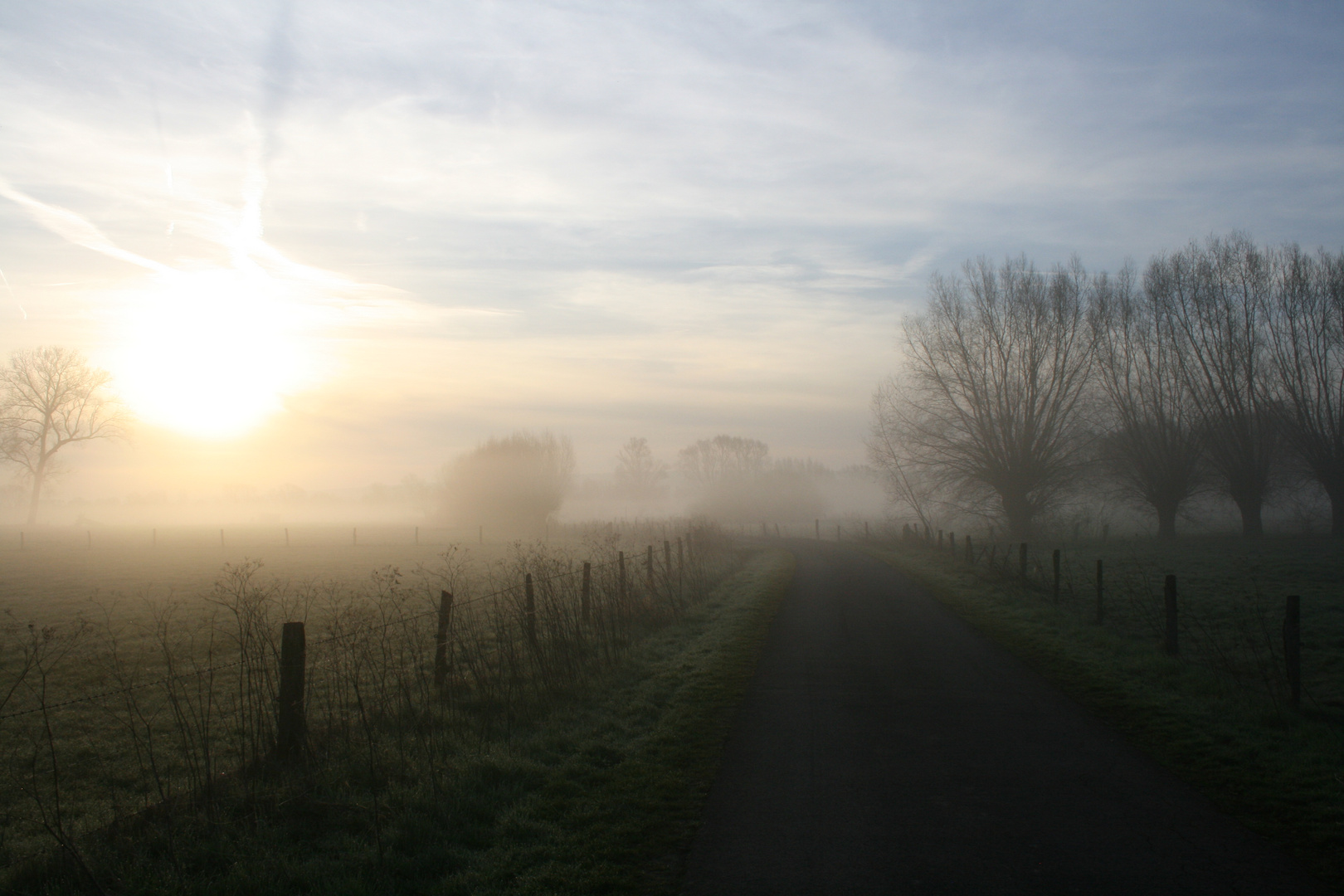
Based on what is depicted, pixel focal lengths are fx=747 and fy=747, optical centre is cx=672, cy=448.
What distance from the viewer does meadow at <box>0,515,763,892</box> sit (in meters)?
5.69

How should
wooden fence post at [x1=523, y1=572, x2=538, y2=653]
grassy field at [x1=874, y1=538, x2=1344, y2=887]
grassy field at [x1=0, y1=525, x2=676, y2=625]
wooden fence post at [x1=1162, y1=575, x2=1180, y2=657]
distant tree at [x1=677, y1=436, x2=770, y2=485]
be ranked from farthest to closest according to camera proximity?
distant tree at [x1=677, y1=436, x2=770, y2=485]
grassy field at [x1=0, y1=525, x2=676, y2=625]
wooden fence post at [x1=1162, y1=575, x2=1180, y2=657]
wooden fence post at [x1=523, y1=572, x2=538, y2=653]
grassy field at [x1=874, y1=538, x2=1344, y2=887]

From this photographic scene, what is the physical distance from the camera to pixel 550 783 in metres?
6.20

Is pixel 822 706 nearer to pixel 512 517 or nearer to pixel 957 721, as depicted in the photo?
pixel 957 721

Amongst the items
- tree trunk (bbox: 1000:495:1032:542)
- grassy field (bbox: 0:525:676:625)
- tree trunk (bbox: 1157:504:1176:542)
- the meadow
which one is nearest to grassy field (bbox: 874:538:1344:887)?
the meadow

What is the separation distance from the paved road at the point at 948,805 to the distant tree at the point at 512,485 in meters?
56.8

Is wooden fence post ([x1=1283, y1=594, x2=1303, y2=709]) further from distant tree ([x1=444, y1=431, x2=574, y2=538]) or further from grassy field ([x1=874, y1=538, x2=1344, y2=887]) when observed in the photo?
distant tree ([x1=444, y1=431, x2=574, y2=538])

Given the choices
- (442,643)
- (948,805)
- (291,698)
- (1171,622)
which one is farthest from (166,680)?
(1171,622)

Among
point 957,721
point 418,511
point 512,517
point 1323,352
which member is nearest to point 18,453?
point 512,517

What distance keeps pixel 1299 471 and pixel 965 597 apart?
1214 inches

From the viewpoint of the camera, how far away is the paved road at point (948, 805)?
4.43 metres

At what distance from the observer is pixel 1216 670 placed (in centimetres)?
1021

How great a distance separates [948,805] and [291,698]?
5655mm

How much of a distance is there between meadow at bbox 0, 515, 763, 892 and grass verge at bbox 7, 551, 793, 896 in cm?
5

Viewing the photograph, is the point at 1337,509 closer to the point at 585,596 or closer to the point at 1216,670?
the point at 1216,670
